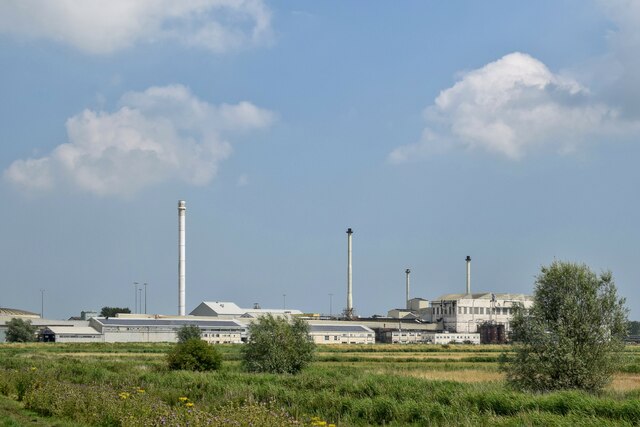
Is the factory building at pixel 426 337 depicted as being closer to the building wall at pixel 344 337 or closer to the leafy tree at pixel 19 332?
the building wall at pixel 344 337

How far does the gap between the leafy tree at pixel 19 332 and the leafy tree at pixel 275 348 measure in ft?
308

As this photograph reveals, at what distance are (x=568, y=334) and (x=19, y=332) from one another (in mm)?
122775

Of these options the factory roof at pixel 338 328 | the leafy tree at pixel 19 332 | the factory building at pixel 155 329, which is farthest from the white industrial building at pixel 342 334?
the leafy tree at pixel 19 332

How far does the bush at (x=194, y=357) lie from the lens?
5898cm

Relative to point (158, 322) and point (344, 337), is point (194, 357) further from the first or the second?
point (344, 337)

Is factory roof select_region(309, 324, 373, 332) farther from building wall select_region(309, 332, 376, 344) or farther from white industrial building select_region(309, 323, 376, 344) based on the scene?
Answer: building wall select_region(309, 332, 376, 344)

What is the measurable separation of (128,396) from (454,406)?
11.9 meters

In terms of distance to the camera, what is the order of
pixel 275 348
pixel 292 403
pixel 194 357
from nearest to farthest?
pixel 292 403
pixel 194 357
pixel 275 348

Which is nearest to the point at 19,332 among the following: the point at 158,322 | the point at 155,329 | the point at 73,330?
the point at 73,330

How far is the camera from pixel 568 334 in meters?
41.5

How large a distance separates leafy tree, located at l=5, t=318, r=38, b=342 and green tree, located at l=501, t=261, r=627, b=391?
120m

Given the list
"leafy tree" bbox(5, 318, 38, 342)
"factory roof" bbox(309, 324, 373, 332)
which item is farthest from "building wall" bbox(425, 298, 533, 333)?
"leafy tree" bbox(5, 318, 38, 342)

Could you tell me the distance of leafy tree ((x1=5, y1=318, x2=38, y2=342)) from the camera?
473ft

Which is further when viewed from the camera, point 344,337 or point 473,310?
point 473,310
